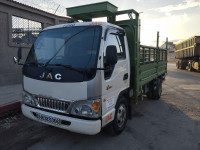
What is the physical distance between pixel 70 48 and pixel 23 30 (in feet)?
22.1

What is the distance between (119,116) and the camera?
3.40 meters

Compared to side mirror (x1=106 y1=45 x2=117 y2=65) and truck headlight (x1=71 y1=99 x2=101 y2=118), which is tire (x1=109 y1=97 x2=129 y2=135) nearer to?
truck headlight (x1=71 y1=99 x2=101 y2=118)

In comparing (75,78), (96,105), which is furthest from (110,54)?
(96,105)

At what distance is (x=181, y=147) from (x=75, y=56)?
8.37 feet

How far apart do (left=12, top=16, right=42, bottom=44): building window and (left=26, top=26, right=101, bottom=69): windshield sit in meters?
5.78

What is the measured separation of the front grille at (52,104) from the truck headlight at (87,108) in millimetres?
173

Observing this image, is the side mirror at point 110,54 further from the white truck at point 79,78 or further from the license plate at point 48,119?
the license plate at point 48,119

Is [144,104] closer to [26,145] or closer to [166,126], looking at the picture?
[166,126]

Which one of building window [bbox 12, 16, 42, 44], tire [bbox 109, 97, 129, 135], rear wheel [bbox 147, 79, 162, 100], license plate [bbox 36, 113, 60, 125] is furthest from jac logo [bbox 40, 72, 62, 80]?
building window [bbox 12, 16, 42, 44]

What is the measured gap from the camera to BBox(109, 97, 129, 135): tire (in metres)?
3.21

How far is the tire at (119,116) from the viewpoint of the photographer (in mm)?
3205

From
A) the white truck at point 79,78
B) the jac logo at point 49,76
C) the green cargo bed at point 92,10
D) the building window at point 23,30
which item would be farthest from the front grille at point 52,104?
the building window at point 23,30

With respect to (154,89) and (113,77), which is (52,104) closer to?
(113,77)

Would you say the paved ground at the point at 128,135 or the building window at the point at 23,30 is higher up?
the building window at the point at 23,30
